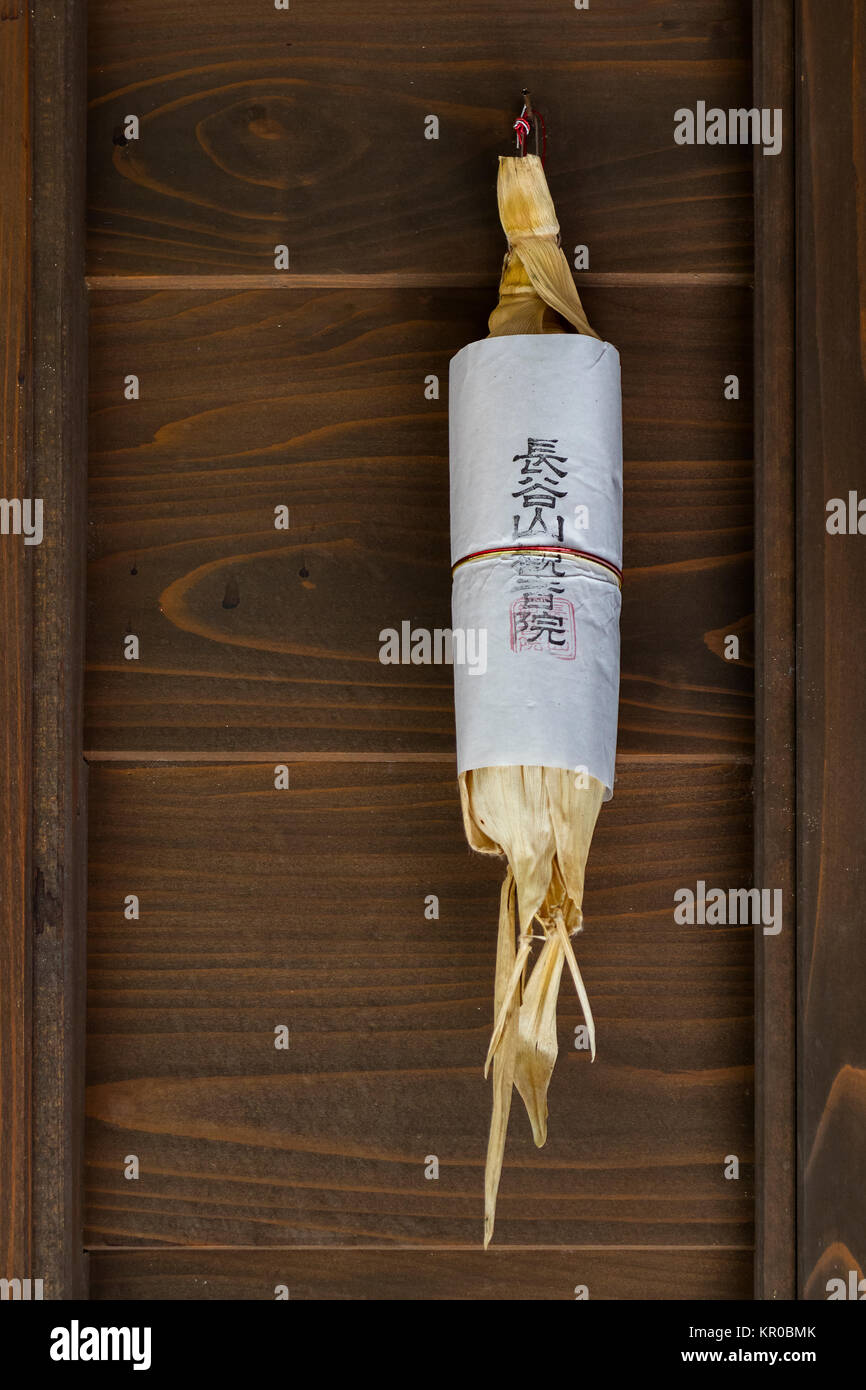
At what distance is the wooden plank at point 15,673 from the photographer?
2.42 feet

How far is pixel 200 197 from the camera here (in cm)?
78

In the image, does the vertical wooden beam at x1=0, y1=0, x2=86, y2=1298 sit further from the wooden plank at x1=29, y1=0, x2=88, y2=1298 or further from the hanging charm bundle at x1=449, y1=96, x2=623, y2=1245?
the hanging charm bundle at x1=449, y1=96, x2=623, y2=1245

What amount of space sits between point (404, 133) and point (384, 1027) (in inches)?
28.0

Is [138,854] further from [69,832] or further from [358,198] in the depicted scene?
[358,198]

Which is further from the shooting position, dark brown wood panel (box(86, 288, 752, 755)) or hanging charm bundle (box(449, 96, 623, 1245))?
dark brown wood panel (box(86, 288, 752, 755))

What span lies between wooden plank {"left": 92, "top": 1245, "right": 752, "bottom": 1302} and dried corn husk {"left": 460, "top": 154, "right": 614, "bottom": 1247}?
0.11 metres

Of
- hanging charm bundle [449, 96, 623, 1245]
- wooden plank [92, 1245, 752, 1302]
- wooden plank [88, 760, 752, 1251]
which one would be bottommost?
wooden plank [92, 1245, 752, 1302]

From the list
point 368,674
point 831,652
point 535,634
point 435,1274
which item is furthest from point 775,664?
point 435,1274

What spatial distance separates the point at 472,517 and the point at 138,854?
38 cm

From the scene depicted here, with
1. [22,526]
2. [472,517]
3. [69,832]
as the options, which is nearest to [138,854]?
[69,832]

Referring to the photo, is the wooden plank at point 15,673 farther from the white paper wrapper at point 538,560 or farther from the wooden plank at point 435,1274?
the white paper wrapper at point 538,560

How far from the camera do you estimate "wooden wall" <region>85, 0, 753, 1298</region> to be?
0.77 m

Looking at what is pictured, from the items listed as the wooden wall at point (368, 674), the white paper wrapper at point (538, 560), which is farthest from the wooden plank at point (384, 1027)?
the white paper wrapper at point (538, 560)

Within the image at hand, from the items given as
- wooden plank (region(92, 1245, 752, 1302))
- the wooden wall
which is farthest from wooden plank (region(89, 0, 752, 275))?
wooden plank (region(92, 1245, 752, 1302))
